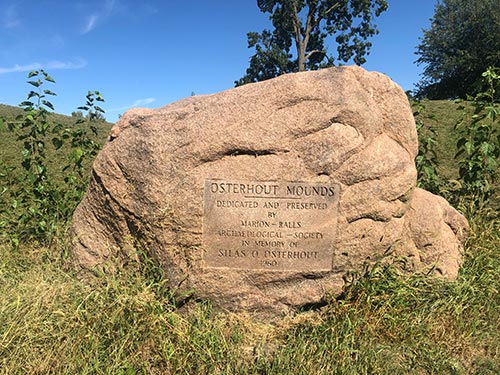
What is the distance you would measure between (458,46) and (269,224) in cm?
2643

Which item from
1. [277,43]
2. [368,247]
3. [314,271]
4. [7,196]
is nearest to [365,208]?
[368,247]

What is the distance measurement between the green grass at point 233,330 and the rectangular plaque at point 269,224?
1.45ft

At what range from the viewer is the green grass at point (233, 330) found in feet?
9.14

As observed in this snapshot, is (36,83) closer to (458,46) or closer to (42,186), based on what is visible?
(42,186)

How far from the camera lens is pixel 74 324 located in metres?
2.88

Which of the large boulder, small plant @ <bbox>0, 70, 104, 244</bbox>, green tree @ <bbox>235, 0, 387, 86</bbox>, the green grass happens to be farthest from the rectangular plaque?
green tree @ <bbox>235, 0, 387, 86</bbox>

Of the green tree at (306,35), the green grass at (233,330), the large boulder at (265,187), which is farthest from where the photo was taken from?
the green tree at (306,35)

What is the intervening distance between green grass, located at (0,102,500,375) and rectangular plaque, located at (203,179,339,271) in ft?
1.45

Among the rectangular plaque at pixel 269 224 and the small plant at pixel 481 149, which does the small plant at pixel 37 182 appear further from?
the small plant at pixel 481 149

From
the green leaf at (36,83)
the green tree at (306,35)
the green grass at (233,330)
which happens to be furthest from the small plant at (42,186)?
the green tree at (306,35)

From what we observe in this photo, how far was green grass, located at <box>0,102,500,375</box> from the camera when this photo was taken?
110 inches

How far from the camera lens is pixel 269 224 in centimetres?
345

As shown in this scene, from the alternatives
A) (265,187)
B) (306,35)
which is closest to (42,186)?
(265,187)

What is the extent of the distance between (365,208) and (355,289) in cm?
68
